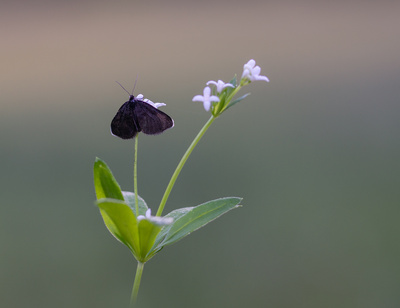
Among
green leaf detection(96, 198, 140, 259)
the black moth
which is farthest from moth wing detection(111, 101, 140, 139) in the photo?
green leaf detection(96, 198, 140, 259)

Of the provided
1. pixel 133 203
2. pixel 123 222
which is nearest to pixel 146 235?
pixel 123 222

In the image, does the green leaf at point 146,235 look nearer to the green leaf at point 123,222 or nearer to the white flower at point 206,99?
the green leaf at point 123,222

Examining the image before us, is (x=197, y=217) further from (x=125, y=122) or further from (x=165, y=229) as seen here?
(x=125, y=122)

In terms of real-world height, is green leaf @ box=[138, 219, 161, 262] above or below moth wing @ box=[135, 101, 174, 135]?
below

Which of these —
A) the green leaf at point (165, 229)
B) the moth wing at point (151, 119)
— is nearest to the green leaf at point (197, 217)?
the green leaf at point (165, 229)

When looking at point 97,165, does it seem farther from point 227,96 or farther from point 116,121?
point 227,96

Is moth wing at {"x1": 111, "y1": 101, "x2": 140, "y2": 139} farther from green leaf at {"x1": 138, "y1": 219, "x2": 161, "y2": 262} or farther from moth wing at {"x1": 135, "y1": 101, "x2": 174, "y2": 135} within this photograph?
green leaf at {"x1": 138, "y1": 219, "x2": 161, "y2": 262}

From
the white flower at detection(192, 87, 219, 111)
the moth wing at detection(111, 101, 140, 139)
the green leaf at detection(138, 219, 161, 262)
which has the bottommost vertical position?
the green leaf at detection(138, 219, 161, 262)
